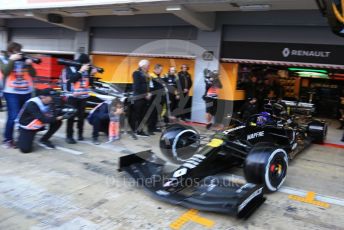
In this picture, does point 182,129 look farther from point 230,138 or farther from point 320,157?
point 320,157

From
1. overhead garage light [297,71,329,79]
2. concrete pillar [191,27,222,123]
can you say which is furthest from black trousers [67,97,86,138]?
overhead garage light [297,71,329,79]

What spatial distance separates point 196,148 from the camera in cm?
503

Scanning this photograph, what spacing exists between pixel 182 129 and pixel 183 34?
568 cm

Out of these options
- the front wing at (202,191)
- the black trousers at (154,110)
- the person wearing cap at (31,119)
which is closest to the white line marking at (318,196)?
the front wing at (202,191)

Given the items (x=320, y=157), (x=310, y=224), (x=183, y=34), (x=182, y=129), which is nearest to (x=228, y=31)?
(x=183, y=34)

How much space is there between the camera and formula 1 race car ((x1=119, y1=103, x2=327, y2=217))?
340 centimetres

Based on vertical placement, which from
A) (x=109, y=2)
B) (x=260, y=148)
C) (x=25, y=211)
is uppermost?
(x=109, y=2)

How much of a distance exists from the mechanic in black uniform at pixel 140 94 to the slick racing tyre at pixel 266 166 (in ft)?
11.5

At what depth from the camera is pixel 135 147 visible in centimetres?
608

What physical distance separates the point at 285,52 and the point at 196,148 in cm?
474

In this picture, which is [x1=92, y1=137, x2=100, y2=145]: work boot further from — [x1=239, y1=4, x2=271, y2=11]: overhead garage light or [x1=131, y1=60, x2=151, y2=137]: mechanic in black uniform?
[x1=239, y1=4, x2=271, y2=11]: overhead garage light

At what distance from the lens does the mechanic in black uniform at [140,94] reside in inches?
273

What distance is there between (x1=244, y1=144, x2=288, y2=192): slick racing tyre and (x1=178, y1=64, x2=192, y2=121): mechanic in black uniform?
4954 mm

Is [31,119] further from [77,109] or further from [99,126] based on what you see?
[99,126]
